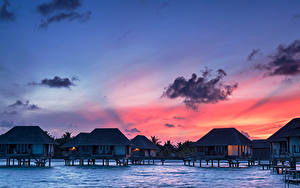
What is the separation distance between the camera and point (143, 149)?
83312mm

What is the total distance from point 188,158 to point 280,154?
78.6 ft

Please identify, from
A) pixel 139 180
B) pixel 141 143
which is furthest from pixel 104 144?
pixel 139 180

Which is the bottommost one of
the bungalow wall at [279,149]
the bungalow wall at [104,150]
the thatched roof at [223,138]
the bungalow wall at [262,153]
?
the bungalow wall at [262,153]

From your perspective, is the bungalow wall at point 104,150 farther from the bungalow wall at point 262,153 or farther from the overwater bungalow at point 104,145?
the bungalow wall at point 262,153

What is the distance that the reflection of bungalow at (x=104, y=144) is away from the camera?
213 ft

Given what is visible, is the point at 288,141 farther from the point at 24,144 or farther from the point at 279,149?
the point at 24,144

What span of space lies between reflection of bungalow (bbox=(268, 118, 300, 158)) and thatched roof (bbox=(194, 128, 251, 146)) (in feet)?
23.7

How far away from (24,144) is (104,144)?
1218 centimetres

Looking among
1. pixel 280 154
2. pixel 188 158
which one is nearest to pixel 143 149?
pixel 188 158

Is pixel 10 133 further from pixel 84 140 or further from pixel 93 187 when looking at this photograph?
pixel 93 187

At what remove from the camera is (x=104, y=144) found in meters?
64.5

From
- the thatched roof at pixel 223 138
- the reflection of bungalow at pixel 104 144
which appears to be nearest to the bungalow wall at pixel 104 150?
the reflection of bungalow at pixel 104 144

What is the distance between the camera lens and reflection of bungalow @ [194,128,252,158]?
62062mm

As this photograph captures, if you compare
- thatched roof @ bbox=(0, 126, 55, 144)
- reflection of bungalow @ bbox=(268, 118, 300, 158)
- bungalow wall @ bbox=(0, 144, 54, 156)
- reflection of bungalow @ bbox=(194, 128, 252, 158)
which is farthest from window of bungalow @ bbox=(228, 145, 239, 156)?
bungalow wall @ bbox=(0, 144, 54, 156)
